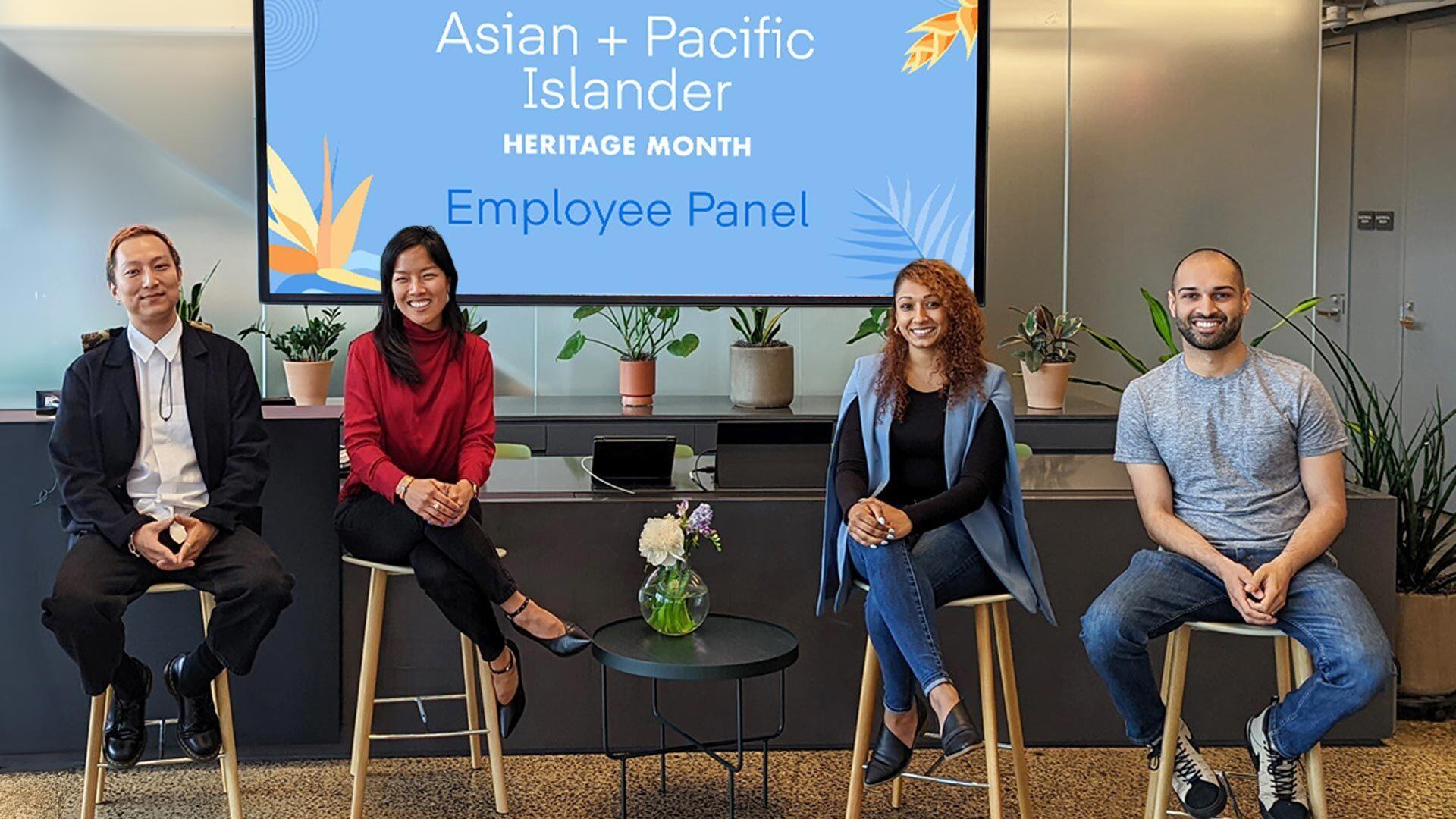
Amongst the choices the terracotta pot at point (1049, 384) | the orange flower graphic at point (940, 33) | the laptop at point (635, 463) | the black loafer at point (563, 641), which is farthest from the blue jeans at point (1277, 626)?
the orange flower graphic at point (940, 33)

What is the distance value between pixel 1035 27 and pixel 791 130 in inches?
52.4

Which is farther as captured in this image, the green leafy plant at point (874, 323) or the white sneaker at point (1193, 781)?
the green leafy plant at point (874, 323)

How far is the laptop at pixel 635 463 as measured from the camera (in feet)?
12.0

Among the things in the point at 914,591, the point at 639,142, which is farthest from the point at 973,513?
the point at 639,142

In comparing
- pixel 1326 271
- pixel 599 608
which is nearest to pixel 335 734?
pixel 599 608

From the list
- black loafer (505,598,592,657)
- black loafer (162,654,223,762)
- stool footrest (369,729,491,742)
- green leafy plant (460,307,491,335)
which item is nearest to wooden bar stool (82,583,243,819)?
black loafer (162,654,223,762)

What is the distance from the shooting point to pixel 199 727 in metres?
3.08

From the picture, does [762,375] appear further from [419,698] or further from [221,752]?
[221,752]

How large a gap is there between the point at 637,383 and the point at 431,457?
8.05 feet

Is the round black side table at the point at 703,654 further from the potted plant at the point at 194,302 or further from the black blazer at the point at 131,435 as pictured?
the potted plant at the point at 194,302

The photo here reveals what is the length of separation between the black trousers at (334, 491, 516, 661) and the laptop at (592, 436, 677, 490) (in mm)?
591

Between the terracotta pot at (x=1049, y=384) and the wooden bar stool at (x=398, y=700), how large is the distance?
9.18 feet

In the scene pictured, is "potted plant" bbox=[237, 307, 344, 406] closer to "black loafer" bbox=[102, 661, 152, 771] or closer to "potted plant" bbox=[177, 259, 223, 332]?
"potted plant" bbox=[177, 259, 223, 332]

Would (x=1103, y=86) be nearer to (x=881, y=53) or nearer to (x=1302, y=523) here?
(x=881, y=53)
